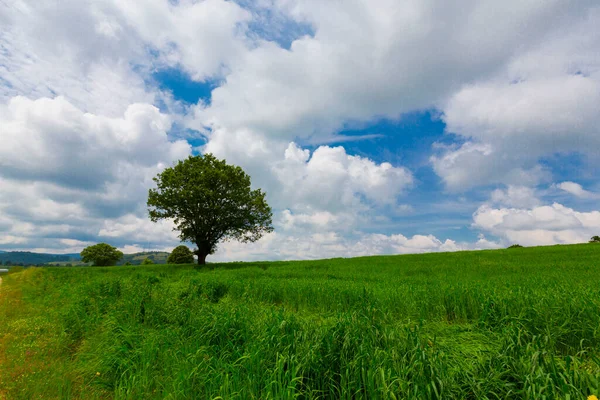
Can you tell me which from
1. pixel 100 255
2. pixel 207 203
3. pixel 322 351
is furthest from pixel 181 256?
pixel 322 351

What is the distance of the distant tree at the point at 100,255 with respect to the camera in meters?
88.9

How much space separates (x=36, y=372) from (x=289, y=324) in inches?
223

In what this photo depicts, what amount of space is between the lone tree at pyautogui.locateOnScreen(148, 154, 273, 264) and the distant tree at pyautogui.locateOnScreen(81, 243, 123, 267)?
63955 millimetres

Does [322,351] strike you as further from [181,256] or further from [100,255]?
[100,255]

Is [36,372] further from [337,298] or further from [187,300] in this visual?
[337,298]

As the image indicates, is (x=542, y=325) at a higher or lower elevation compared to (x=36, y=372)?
higher

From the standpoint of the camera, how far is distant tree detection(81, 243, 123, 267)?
88.9 meters

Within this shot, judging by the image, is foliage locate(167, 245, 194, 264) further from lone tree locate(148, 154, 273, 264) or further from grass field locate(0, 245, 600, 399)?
grass field locate(0, 245, 600, 399)

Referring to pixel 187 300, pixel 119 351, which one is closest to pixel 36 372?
pixel 119 351

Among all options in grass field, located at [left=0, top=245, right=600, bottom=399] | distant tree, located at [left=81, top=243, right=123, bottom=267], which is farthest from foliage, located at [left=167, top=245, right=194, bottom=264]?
grass field, located at [left=0, top=245, right=600, bottom=399]

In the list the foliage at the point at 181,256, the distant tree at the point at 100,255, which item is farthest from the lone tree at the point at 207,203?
the distant tree at the point at 100,255

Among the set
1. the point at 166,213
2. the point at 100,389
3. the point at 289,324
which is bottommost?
the point at 100,389

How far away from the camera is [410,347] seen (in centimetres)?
537

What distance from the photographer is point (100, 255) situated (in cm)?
8925
